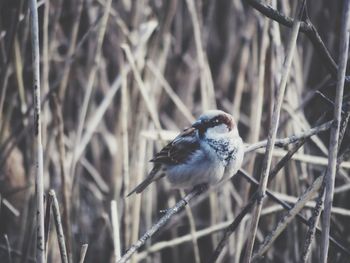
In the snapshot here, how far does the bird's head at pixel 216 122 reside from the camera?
2033mm

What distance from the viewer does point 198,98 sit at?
328cm

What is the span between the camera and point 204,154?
2109 mm

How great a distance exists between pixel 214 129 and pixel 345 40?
84cm

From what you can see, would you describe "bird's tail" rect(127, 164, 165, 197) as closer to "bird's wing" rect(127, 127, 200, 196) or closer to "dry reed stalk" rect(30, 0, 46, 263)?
"bird's wing" rect(127, 127, 200, 196)

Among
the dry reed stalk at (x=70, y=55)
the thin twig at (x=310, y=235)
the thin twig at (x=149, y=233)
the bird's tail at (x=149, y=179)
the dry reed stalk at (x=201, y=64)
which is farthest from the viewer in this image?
the dry reed stalk at (x=201, y=64)

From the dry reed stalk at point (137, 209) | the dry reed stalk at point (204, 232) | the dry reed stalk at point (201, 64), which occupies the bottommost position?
the dry reed stalk at point (204, 232)

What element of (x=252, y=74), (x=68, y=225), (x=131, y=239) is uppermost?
(x=252, y=74)

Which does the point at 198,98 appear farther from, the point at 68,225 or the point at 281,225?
the point at 281,225

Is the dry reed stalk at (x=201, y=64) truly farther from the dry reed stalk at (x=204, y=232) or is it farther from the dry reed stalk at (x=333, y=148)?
the dry reed stalk at (x=333, y=148)

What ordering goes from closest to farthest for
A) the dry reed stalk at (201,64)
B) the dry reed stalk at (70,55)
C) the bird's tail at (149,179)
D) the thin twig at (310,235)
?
1. the thin twig at (310,235)
2. the bird's tail at (149,179)
3. the dry reed stalk at (70,55)
4. the dry reed stalk at (201,64)

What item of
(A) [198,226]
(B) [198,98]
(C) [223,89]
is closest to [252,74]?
(C) [223,89]

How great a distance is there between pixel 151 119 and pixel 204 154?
655 millimetres

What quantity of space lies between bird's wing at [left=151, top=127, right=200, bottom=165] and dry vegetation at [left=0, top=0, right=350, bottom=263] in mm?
150

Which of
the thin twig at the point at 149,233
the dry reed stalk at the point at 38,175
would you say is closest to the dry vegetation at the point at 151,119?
the thin twig at the point at 149,233
